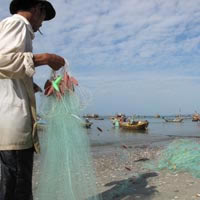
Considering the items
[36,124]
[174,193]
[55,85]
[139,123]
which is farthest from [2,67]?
[139,123]

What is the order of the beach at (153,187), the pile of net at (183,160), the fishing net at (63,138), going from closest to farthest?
1. the fishing net at (63,138)
2. the beach at (153,187)
3. the pile of net at (183,160)

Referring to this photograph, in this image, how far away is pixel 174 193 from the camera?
5281 millimetres

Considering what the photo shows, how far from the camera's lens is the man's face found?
260cm

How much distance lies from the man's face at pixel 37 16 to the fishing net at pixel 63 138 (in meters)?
0.62

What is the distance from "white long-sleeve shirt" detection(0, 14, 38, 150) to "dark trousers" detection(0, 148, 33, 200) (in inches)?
2.7

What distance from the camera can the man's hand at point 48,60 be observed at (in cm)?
242

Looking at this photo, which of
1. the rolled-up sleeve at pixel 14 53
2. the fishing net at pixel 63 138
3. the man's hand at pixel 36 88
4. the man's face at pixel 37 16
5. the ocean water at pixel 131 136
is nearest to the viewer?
the rolled-up sleeve at pixel 14 53

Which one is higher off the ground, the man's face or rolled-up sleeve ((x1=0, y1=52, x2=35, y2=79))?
the man's face

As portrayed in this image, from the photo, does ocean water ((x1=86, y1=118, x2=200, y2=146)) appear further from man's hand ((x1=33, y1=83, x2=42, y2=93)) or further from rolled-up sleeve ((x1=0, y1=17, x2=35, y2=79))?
rolled-up sleeve ((x1=0, y1=17, x2=35, y2=79))

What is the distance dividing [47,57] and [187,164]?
5.74 m

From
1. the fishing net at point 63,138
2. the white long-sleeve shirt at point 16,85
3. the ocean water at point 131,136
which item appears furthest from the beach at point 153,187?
the ocean water at point 131,136

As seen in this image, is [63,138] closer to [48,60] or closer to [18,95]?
[18,95]

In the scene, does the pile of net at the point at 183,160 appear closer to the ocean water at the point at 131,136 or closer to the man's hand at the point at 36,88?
the man's hand at the point at 36,88

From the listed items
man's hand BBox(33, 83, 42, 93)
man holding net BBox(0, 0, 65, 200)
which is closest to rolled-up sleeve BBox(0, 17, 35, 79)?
man holding net BBox(0, 0, 65, 200)
